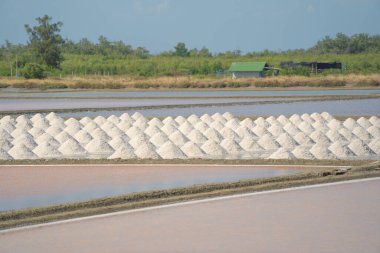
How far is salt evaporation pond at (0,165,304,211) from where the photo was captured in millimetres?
10656

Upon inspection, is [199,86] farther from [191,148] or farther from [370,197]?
[370,197]

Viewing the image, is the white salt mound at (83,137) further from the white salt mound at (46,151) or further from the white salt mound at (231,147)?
the white salt mound at (231,147)

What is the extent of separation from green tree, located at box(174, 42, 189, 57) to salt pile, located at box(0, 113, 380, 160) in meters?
76.5

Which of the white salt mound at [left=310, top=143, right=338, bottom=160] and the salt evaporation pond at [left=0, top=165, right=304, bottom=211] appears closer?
the salt evaporation pond at [left=0, top=165, right=304, bottom=211]

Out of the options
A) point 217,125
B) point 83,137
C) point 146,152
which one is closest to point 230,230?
point 146,152

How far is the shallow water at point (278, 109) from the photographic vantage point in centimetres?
2734

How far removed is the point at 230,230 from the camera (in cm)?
839

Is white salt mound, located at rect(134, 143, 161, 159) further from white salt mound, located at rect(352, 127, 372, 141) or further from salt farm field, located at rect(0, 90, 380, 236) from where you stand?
white salt mound, located at rect(352, 127, 372, 141)

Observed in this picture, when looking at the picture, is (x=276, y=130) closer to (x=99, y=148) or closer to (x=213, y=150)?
(x=213, y=150)

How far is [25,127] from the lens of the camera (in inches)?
789

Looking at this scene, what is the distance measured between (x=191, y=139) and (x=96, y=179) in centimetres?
552

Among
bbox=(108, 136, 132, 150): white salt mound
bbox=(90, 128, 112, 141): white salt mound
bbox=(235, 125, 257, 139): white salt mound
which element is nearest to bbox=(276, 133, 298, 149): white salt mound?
bbox=(235, 125, 257, 139): white salt mound

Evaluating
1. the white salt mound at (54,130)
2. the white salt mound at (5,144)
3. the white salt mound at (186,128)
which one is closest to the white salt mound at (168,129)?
the white salt mound at (186,128)

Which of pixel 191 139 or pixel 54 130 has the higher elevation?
pixel 54 130
